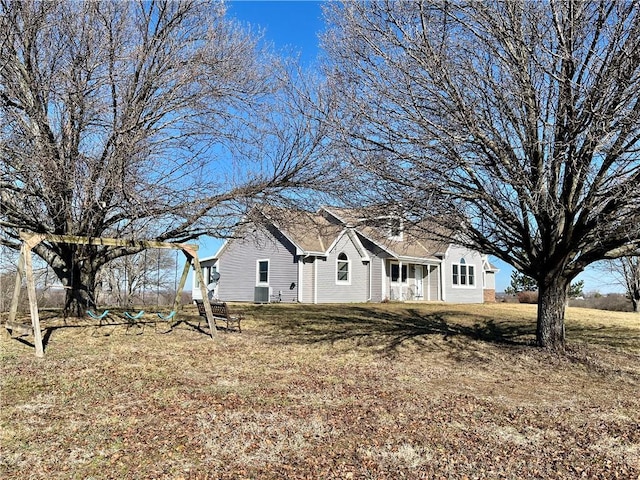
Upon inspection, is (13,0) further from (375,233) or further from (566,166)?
(566,166)

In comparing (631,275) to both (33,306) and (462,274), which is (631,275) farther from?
(33,306)

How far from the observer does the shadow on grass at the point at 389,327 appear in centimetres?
1106

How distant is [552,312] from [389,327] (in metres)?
4.47

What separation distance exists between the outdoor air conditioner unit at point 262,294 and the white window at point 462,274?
36.1 ft

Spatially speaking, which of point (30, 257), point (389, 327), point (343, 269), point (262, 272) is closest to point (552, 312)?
point (389, 327)

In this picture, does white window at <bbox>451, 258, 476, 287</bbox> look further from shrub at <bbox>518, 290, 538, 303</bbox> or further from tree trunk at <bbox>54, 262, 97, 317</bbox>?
tree trunk at <bbox>54, 262, 97, 317</bbox>

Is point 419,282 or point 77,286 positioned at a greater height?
point 419,282

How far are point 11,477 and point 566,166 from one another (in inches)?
337

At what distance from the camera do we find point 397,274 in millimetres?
25656

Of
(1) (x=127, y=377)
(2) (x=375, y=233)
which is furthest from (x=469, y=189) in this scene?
(1) (x=127, y=377)

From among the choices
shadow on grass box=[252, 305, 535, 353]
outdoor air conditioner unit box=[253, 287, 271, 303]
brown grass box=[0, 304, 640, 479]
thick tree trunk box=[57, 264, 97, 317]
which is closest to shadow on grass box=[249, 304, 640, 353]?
shadow on grass box=[252, 305, 535, 353]

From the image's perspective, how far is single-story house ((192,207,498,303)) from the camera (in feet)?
73.3

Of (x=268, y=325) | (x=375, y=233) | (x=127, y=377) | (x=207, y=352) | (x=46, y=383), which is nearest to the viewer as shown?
(x=46, y=383)

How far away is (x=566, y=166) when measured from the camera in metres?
8.19
